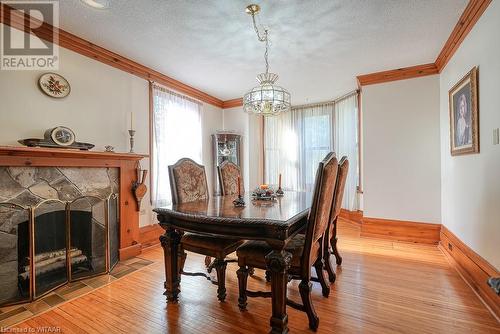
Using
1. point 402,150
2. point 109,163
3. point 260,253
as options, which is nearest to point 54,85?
point 109,163

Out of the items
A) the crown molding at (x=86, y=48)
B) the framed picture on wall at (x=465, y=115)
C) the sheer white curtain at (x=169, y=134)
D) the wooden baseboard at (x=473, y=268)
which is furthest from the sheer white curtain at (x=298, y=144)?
the wooden baseboard at (x=473, y=268)

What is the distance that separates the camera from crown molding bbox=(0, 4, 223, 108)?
220 cm

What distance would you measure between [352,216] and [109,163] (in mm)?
→ 3978

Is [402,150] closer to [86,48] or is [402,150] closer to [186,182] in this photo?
[186,182]

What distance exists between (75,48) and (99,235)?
1946mm

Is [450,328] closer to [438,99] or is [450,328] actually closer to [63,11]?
[438,99]

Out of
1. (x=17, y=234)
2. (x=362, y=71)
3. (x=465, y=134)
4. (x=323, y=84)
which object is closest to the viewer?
(x=17, y=234)

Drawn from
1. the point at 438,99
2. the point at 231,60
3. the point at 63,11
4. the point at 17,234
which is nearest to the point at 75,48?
the point at 63,11

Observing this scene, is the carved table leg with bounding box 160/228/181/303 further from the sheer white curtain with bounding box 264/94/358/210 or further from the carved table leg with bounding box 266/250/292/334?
the sheer white curtain with bounding box 264/94/358/210

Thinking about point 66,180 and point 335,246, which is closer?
point 66,180

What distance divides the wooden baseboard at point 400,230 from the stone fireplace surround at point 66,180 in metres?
3.21

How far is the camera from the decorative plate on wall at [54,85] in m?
2.37

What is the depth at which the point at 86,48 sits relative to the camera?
269 centimetres

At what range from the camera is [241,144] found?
5.05m
